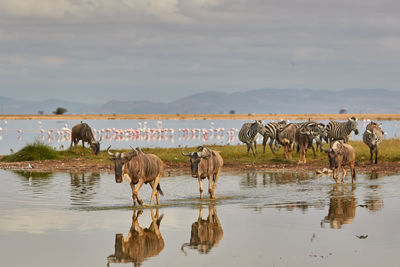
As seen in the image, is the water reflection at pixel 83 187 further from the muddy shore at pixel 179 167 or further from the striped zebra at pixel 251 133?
the striped zebra at pixel 251 133

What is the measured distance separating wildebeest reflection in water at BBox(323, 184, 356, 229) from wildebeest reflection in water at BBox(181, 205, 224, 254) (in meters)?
2.69

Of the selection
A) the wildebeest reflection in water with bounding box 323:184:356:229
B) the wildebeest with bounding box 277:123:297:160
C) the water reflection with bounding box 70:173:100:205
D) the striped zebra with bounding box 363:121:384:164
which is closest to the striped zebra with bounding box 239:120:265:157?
the wildebeest with bounding box 277:123:297:160

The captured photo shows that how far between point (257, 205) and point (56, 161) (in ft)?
53.1

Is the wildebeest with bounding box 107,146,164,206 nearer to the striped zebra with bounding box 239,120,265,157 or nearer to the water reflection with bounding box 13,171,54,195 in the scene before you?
the water reflection with bounding box 13,171,54,195

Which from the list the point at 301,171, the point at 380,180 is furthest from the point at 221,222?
the point at 301,171

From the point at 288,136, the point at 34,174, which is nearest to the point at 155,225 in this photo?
the point at 34,174

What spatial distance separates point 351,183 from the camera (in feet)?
79.5

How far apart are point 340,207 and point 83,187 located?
9303mm

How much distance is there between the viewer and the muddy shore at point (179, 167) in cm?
2938

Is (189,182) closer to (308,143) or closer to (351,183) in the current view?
(351,183)

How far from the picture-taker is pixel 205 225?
1600 centimetres

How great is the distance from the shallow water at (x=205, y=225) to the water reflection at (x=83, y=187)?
0.04 metres

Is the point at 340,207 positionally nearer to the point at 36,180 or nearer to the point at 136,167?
the point at 136,167

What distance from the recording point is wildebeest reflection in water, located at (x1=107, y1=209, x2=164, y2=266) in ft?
41.4
